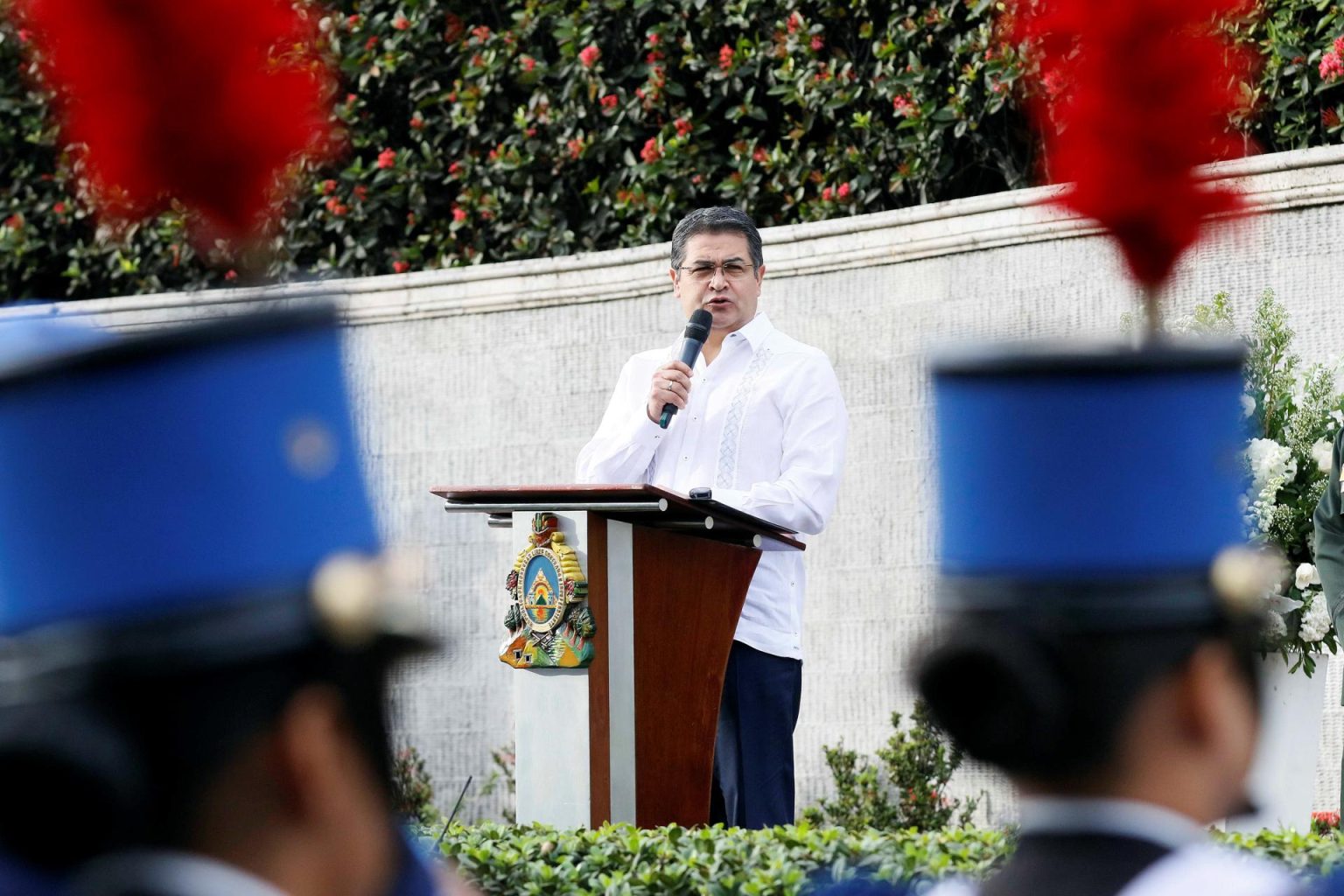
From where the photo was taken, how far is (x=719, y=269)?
5.04m

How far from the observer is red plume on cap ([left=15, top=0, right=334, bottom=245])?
4.32 ft

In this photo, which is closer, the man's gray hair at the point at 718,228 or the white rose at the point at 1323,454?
the man's gray hair at the point at 718,228

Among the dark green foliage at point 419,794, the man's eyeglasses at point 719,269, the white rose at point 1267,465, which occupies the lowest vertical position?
the dark green foliage at point 419,794

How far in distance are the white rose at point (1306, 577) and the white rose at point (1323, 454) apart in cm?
28

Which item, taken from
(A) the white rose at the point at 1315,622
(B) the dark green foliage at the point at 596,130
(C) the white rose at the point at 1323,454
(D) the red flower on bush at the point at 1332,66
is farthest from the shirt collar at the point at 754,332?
(D) the red flower on bush at the point at 1332,66

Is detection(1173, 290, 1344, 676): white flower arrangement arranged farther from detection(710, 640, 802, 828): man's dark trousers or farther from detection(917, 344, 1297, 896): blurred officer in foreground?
detection(917, 344, 1297, 896): blurred officer in foreground

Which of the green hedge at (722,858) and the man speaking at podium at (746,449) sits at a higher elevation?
the man speaking at podium at (746,449)

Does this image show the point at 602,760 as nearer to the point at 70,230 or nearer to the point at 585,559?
the point at 585,559

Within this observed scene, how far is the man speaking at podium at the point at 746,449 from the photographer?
4.68 m

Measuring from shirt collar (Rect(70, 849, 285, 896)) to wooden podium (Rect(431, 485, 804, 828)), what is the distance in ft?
10.4

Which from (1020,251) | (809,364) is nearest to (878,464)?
(1020,251)

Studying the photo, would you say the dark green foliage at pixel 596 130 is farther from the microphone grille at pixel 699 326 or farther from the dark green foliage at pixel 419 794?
the microphone grille at pixel 699 326

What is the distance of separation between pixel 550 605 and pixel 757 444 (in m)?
0.72

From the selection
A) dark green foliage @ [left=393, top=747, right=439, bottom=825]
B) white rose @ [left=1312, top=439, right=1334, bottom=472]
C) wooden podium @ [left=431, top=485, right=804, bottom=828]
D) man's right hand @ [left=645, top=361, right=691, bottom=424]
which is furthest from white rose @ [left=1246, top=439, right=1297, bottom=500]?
dark green foliage @ [left=393, top=747, right=439, bottom=825]
